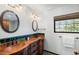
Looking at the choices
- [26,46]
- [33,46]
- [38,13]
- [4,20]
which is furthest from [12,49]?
[38,13]

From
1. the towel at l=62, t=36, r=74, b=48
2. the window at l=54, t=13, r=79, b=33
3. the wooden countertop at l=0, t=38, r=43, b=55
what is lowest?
the wooden countertop at l=0, t=38, r=43, b=55

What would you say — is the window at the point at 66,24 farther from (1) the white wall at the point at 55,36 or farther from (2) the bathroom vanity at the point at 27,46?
(2) the bathroom vanity at the point at 27,46

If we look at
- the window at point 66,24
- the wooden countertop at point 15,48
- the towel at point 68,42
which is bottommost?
the wooden countertop at point 15,48

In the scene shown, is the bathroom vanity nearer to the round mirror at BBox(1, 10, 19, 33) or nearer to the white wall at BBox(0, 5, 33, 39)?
the white wall at BBox(0, 5, 33, 39)

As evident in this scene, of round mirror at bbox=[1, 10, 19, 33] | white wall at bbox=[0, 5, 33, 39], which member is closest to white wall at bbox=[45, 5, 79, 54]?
white wall at bbox=[0, 5, 33, 39]

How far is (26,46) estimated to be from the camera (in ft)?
5.10

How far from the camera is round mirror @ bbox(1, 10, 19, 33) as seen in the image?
4.86 ft

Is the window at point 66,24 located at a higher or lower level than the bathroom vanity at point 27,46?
higher

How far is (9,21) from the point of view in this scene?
152 centimetres

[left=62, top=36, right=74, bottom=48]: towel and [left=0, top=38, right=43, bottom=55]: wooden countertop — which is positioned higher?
[left=62, top=36, right=74, bottom=48]: towel

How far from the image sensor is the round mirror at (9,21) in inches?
58.3

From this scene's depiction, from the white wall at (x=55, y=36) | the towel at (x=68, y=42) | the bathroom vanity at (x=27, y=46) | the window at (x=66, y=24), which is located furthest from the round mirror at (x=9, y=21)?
the towel at (x=68, y=42)
